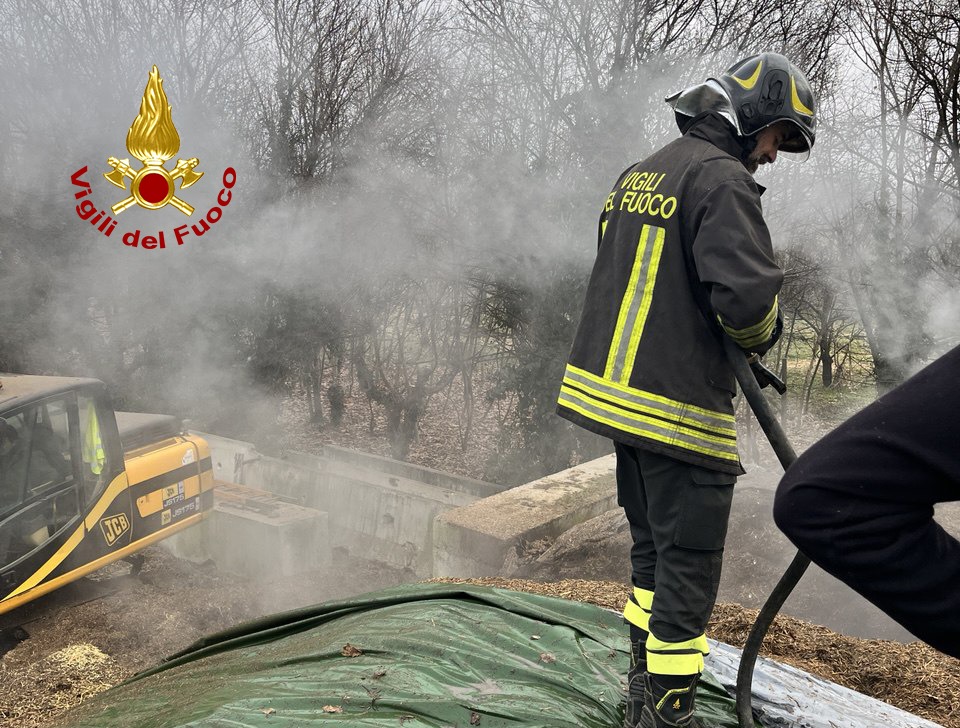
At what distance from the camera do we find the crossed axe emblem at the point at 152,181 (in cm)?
914

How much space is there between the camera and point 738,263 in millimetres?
1771

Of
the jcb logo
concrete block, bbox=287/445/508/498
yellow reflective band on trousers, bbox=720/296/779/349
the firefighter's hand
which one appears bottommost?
concrete block, bbox=287/445/508/498

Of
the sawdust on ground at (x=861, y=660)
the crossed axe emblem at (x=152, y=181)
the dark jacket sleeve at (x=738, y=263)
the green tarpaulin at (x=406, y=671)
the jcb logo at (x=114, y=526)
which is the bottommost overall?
the jcb logo at (x=114, y=526)

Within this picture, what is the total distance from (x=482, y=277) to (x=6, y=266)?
5.25 m

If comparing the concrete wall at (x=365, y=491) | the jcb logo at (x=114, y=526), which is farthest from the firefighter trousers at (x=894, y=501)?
the concrete wall at (x=365, y=491)

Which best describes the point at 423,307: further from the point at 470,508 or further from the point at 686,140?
the point at 686,140

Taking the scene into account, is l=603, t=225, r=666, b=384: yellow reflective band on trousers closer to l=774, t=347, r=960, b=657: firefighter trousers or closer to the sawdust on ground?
l=774, t=347, r=960, b=657: firefighter trousers

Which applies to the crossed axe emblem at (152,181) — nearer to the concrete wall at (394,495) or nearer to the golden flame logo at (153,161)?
the golden flame logo at (153,161)

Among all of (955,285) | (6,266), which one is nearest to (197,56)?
(6,266)

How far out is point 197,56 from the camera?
31.4ft

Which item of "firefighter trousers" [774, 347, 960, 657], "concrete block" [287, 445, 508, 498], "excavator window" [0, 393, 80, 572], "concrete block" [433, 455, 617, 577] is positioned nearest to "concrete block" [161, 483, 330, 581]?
"concrete block" [287, 445, 508, 498]

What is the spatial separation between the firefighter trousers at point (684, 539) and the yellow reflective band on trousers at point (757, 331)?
0.32 meters

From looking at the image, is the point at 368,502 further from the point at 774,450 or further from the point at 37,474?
the point at 774,450

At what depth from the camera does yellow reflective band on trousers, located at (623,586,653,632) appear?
2.08m
